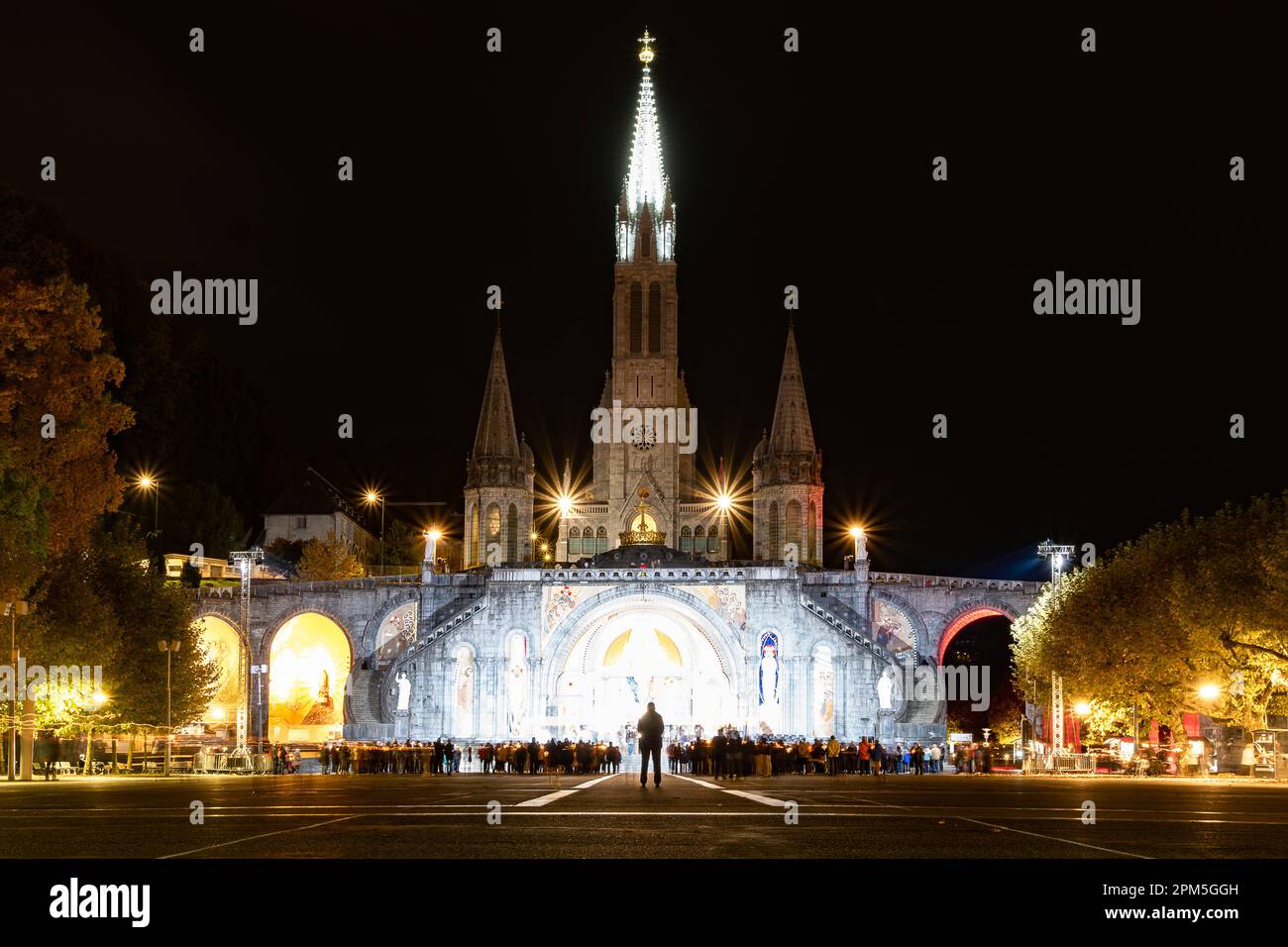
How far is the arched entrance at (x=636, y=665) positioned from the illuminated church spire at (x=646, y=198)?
3544 centimetres

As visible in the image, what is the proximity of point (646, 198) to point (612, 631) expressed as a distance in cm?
3858

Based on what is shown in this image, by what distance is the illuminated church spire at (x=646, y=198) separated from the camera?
332 feet

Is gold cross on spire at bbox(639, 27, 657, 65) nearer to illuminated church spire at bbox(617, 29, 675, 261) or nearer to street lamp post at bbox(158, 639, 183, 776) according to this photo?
illuminated church spire at bbox(617, 29, 675, 261)

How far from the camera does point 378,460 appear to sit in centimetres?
13000

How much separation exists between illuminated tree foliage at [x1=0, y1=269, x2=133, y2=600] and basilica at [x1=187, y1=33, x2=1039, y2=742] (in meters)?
25.8

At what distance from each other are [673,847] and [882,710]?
56508 millimetres

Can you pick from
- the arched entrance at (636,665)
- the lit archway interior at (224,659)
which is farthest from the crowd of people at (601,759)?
the lit archway interior at (224,659)

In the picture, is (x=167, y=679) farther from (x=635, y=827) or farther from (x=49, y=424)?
(x=635, y=827)

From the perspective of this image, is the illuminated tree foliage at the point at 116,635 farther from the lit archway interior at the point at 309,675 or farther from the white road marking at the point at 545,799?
the lit archway interior at the point at 309,675

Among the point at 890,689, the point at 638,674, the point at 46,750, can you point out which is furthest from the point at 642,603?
the point at 46,750

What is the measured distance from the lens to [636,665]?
71.8 metres

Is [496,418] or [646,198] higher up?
[646,198]
